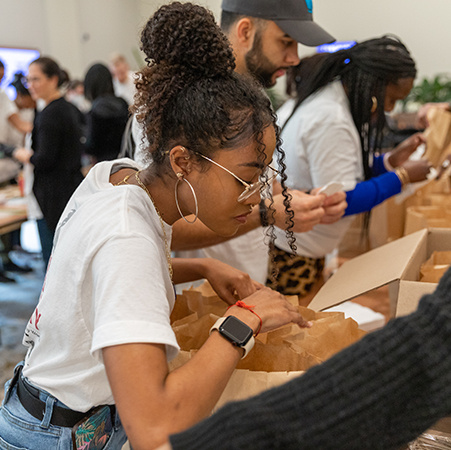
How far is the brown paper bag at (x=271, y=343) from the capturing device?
76 centimetres

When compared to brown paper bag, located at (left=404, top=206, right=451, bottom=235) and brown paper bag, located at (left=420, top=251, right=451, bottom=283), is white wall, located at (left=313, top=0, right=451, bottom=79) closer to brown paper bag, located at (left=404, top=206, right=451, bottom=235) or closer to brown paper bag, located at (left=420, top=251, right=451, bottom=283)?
brown paper bag, located at (left=404, top=206, right=451, bottom=235)

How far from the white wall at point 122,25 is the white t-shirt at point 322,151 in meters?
2.94

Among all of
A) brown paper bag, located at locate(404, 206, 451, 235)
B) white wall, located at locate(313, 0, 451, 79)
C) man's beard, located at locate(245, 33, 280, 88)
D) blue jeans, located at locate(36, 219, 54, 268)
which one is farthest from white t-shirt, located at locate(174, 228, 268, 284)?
white wall, located at locate(313, 0, 451, 79)

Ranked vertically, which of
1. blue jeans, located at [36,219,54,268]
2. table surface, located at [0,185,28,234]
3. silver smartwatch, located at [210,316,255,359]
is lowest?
blue jeans, located at [36,219,54,268]

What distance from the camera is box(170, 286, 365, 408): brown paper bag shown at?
0.76m

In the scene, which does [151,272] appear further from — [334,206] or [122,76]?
[122,76]

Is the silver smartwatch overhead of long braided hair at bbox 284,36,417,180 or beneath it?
beneath

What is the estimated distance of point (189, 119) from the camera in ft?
2.73

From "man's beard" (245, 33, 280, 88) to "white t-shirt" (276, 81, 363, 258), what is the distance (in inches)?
8.6

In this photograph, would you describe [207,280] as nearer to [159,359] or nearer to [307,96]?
[159,359]

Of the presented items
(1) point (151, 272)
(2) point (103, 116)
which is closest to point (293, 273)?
(1) point (151, 272)

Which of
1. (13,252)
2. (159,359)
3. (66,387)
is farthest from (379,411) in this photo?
(13,252)

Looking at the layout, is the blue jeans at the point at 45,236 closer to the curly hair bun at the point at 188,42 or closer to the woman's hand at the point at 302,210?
the woman's hand at the point at 302,210

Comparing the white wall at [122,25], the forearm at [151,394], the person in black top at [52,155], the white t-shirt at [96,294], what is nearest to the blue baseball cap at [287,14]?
the white t-shirt at [96,294]
